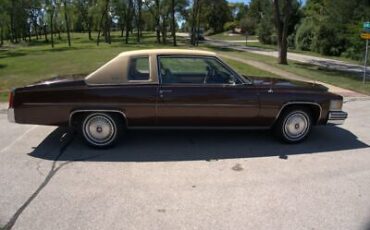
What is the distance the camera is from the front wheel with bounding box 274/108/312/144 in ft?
21.5

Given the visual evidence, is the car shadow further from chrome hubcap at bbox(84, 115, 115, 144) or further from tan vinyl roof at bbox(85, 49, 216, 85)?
tan vinyl roof at bbox(85, 49, 216, 85)

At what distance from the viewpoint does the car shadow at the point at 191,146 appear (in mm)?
5941

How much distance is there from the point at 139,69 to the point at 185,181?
2.08 m

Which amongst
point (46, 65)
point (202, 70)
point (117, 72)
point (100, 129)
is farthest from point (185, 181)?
point (46, 65)

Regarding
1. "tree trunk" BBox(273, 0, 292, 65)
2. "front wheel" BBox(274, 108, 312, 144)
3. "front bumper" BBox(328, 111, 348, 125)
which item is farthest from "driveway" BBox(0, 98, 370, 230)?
"tree trunk" BBox(273, 0, 292, 65)

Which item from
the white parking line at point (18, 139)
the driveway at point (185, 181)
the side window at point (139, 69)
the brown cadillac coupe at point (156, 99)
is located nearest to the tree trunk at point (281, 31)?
the driveway at point (185, 181)

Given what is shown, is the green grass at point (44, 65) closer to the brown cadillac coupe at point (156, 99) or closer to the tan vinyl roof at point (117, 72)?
the brown cadillac coupe at point (156, 99)

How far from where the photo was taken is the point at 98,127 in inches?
244

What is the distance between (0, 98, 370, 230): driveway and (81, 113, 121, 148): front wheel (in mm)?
166

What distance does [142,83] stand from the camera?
241 inches

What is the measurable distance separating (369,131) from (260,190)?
3.90 metres

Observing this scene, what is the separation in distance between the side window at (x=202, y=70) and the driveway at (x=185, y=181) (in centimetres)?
98

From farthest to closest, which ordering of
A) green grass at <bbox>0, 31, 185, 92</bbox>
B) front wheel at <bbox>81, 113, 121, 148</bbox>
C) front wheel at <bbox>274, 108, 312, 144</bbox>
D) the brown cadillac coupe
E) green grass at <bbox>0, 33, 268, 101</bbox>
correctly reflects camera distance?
green grass at <bbox>0, 31, 185, 92</bbox>, green grass at <bbox>0, 33, 268, 101</bbox>, front wheel at <bbox>274, 108, 312, 144</bbox>, front wheel at <bbox>81, 113, 121, 148</bbox>, the brown cadillac coupe

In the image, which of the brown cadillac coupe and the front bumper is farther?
the front bumper
